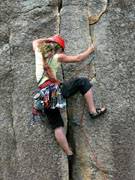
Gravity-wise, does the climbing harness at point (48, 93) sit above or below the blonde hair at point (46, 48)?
below

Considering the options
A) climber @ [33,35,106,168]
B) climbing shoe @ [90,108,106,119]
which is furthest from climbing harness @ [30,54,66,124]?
climbing shoe @ [90,108,106,119]

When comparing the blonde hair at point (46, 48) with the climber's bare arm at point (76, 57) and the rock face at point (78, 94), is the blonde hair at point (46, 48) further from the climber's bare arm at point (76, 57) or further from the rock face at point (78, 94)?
the rock face at point (78, 94)

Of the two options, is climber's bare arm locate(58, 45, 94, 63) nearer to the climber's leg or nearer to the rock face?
the rock face

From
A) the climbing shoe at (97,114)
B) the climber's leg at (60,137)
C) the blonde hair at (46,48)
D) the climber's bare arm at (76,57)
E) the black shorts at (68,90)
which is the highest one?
the blonde hair at (46,48)

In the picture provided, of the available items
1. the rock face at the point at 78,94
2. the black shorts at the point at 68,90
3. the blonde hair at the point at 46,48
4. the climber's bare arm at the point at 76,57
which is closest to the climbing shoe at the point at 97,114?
the rock face at the point at 78,94

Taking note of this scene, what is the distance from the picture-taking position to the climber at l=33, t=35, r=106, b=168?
3.12m

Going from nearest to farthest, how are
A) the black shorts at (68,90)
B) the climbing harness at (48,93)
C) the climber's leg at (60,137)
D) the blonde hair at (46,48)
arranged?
the blonde hair at (46,48)
the climbing harness at (48,93)
the black shorts at (68,90)
the climber's leg at (60,137)

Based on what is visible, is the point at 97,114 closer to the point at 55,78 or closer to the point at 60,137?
the point at 60,137

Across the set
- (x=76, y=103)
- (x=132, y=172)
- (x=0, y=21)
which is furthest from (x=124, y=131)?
(x=0, y=21)

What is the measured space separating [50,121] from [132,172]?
5.97 feet

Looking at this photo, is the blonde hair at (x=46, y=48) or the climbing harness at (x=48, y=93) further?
the climbing harness at (x=48, y=93)

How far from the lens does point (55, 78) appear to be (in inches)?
128

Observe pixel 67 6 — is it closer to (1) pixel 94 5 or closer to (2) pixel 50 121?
(1) pixel 94 5

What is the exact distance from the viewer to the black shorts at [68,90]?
10.8ft
